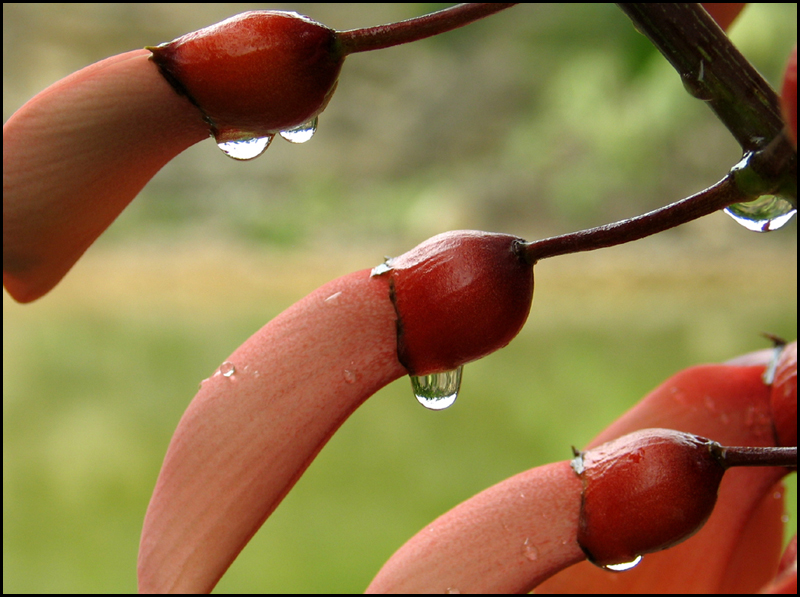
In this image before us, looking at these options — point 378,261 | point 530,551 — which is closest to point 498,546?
point 530,551

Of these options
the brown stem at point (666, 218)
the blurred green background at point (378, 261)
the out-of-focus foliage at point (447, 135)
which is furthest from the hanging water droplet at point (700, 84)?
the out-of-focus foliage at point (447, 135)

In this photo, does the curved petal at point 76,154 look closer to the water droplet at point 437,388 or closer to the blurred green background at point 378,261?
the water droplet at point 437,388

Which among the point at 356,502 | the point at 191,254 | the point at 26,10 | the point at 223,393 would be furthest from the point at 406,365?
the point at 26,10

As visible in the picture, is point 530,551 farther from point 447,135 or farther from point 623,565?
point 447,135

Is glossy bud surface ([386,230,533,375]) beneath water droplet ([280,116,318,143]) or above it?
beneath

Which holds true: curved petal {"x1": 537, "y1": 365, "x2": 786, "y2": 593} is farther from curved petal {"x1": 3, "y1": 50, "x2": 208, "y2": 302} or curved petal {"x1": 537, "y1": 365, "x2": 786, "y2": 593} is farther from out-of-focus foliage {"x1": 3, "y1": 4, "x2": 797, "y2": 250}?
out-of-focus foliage {"x1": 3, "y1": 4, "x2": 797, "y2": 250}

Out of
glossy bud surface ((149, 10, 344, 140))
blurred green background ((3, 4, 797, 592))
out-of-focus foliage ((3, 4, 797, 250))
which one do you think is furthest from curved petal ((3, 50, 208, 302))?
out-of-focus foliage ((3, 4, 797, 250))

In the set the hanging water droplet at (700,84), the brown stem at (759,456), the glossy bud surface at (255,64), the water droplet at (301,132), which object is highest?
the glossy bud surface at (255,64)
